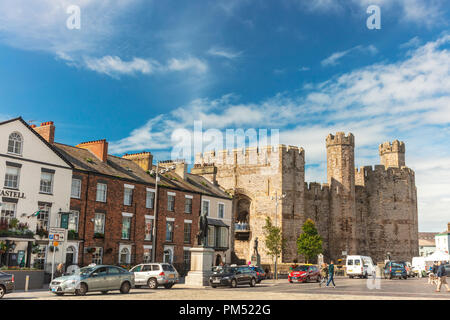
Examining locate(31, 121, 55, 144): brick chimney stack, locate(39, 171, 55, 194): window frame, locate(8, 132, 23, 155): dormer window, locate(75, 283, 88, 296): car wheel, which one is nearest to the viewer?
locate(75, 283, 88, 296): car wheel

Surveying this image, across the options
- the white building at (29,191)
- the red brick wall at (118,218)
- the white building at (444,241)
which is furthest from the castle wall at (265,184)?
the white building at (444,241)

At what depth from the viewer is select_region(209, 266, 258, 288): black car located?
28.3 m

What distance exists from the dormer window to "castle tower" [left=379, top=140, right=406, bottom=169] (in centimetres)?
6027

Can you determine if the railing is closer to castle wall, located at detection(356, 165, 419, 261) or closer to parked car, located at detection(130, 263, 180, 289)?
castle wall, located at detection(356, 165, 419, 261)

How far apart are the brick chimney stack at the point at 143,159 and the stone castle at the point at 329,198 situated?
10.9m

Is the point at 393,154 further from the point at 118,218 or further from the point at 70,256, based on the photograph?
the point at 70,256

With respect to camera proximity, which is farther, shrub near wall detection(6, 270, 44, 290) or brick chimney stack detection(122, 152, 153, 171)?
brick chimney stack detection(122, 152, 153, 171)

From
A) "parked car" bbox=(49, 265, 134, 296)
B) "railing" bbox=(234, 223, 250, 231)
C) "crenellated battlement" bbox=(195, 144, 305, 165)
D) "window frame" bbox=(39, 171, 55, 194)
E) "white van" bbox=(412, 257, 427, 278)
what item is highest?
Result: "crenellated battlement" bbox=(195, 144, 305, 165)

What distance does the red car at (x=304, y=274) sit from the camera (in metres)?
36.0

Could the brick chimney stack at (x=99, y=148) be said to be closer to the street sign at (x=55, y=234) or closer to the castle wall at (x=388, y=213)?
the street sign at (x=55, y=234)

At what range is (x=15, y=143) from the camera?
30.2 meters

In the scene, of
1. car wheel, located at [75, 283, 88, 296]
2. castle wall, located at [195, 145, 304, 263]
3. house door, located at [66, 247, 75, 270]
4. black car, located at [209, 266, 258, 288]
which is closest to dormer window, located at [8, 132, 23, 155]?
house door, located at [66, 247, 75, 270]
